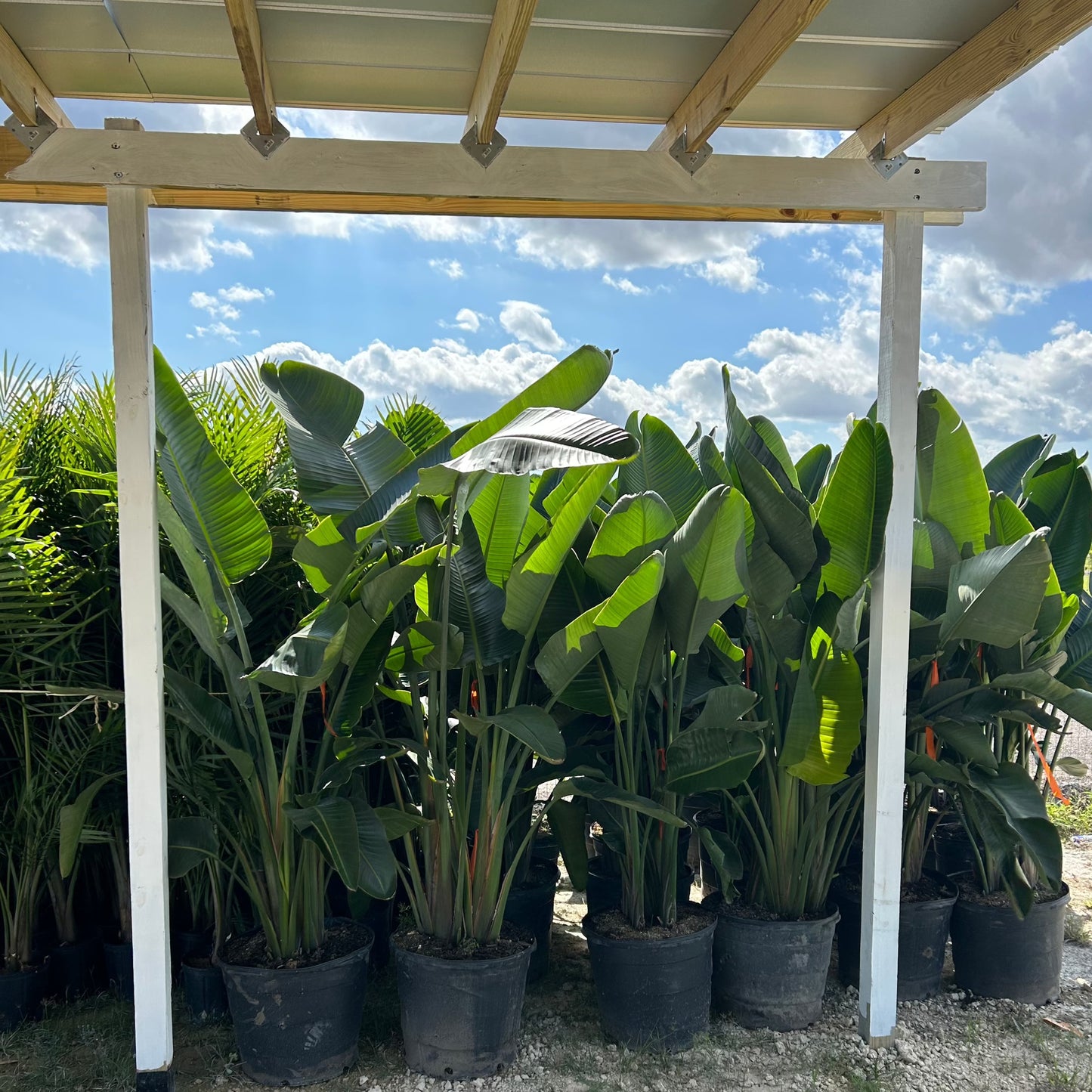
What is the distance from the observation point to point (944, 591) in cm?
314

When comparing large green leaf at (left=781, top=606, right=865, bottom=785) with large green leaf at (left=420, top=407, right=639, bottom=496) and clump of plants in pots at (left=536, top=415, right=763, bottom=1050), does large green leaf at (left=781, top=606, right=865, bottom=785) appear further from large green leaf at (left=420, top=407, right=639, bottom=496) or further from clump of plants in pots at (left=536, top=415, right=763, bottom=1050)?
large green leaf at (left=420, top=407, right=639, bottom=496)

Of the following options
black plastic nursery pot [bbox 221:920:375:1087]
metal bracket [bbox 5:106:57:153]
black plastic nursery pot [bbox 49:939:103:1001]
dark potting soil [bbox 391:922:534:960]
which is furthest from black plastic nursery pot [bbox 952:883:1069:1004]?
metal bracket [bbox 5:106:57:153]

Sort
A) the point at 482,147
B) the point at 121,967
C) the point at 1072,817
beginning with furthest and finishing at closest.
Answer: the point at 1072,817
the point at 121,967
the point at 482,147

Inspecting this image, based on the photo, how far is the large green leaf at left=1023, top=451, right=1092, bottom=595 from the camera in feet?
10.7

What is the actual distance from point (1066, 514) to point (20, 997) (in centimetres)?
361

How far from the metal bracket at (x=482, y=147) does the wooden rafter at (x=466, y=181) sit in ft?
0.07

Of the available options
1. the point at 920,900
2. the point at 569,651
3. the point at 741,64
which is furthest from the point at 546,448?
the point at 920,900

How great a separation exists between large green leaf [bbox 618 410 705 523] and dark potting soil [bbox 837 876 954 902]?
1.39 m

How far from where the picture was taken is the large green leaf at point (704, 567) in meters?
2.43

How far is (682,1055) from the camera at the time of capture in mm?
2797

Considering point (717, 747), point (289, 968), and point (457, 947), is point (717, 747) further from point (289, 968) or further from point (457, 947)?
point (289, 968)

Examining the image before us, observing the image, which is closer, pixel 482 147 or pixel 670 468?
pixel 482 147

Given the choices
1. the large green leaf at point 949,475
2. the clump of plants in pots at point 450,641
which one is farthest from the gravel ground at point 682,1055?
the large green leaf at point 949,475

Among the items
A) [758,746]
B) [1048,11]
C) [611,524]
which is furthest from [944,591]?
[1048,11]
